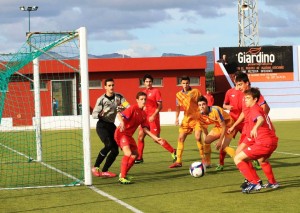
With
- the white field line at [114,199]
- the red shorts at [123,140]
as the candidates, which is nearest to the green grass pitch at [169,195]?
the white field line at [114,199]

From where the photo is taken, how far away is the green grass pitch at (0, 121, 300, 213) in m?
7.82

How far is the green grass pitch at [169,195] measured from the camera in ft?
25.6


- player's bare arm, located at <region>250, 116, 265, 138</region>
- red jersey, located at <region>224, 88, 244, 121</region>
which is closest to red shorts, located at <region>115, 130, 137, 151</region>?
red jersey, located at <region>224, 88, 244, 121</region>

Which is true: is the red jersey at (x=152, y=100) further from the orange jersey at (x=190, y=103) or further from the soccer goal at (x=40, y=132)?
the soccer goal at (x=40, y=132)

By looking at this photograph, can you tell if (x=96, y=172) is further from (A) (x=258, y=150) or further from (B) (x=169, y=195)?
(A) (x=258, y=150)

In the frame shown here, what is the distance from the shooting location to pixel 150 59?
4747 cm

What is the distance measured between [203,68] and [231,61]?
7.62 feet

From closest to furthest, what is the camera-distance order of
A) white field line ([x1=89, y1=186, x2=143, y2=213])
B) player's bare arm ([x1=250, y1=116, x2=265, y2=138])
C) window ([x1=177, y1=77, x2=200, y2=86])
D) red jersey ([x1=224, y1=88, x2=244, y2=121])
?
white field line ([x1=89, y1=186, x2=143, y2=213]) < player's bare arm ([x1=250, y1=116, x2=265, y2=138]) < red jersey ([x1=224, y1=88, x2=244, y2=121]) < window ([x1=177, y1=77, x2=200, y2=86])

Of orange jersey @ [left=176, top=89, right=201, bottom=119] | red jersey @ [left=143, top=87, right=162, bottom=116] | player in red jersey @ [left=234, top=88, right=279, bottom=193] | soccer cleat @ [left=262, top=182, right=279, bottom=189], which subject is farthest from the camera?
red jersey @ [left=143, top=87, right=162, bottom=116]

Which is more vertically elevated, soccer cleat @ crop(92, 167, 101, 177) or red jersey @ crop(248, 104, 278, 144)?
red jersey @ crop(248, 104, 278, 144)

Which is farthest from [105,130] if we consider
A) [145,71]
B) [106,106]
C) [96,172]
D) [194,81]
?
[194,81]

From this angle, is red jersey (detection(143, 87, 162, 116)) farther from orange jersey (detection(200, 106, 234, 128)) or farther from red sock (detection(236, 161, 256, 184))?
red sock (detection(236, 161, 256, 184))

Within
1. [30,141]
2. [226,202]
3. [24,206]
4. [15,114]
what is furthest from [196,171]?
[15,114]

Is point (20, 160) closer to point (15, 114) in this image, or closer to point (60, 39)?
point (60, 39)
